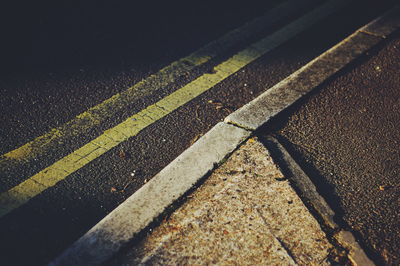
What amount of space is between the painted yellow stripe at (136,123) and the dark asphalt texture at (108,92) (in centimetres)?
4

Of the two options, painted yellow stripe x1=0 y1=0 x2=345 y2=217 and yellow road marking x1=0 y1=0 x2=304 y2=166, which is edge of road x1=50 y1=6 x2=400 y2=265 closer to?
painted yellow stripe x1=0 y1=0 x2=345 y2=217

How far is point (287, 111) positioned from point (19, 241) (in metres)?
1.70

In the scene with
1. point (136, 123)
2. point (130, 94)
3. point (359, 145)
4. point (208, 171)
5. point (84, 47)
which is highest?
point (84, 47)

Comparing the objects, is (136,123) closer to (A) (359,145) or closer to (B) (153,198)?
(B) (153,198)

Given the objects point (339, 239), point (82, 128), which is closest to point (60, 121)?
point (82, 128)

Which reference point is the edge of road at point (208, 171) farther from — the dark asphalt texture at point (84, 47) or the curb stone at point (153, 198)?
the dark asphalt texture at point (84, 47)

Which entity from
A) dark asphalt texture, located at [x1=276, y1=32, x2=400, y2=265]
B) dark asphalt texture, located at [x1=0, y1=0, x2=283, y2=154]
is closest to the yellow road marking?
dark asphalt texture, located at [x1=0, y1=0, x2=283, y2=154]

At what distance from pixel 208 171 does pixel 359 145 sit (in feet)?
3.11

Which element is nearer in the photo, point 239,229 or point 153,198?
point 239,229

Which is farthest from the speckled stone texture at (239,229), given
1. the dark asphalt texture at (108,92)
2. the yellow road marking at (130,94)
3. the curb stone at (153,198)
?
the yellow road marking at (130,94)

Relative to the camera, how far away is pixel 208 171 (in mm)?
2014

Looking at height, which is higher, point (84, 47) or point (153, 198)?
point (84, 47)

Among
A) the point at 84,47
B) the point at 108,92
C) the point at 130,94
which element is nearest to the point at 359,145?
the point at 130,94

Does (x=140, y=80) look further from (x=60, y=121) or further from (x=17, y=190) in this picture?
(x=17, y=190)
